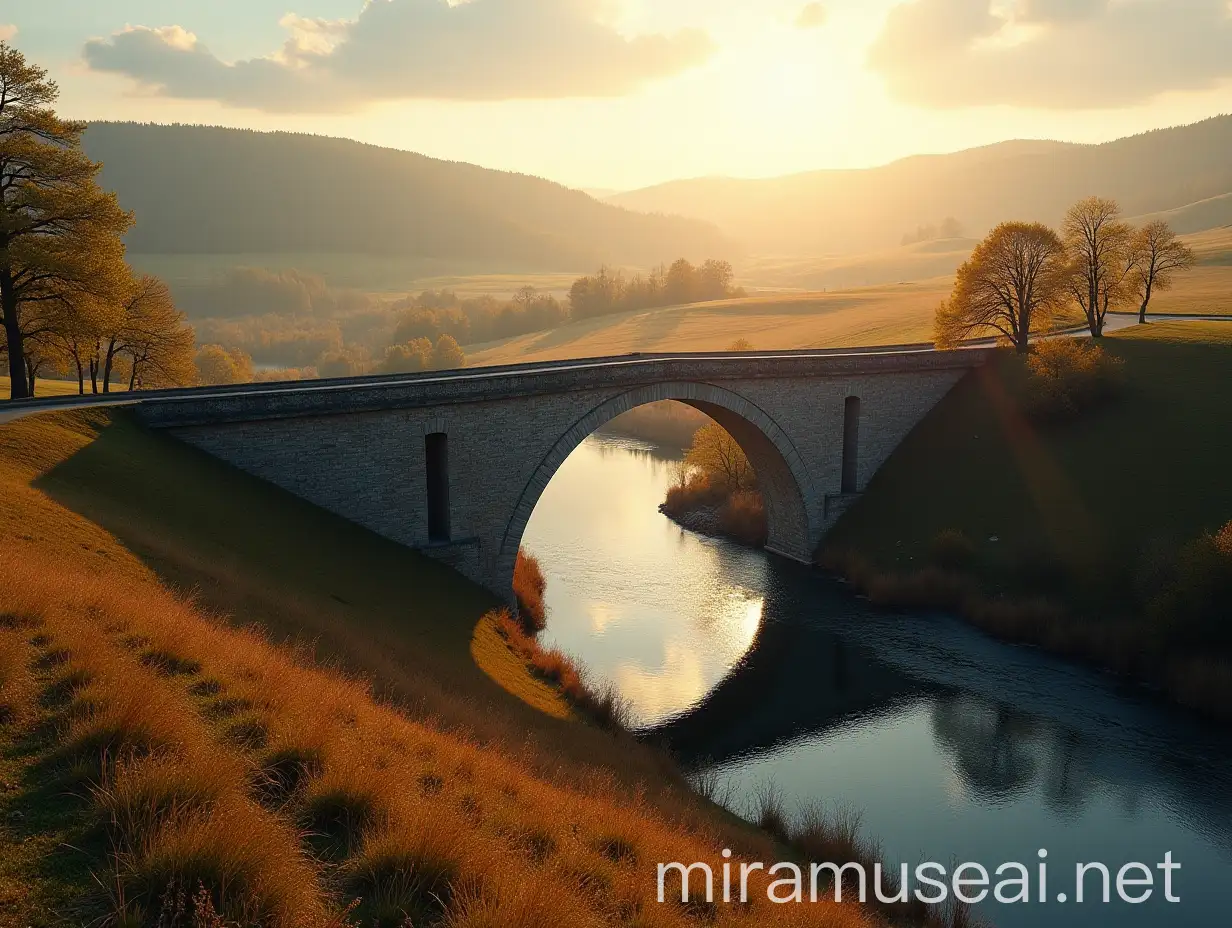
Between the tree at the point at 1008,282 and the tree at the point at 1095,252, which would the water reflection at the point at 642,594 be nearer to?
the tree at the point at 1008,282

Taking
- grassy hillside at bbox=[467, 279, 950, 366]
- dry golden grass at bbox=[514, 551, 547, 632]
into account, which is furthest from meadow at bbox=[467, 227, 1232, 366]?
dry golden grass at bbox=[514, 551, 547, 632]

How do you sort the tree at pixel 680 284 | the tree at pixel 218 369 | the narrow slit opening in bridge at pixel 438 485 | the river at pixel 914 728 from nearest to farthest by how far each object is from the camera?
the river at pixel 914 728, the narrow slit opening in bridge at pixel 438 485, the tree at pixel 218 369, the tree at pixel 680 284

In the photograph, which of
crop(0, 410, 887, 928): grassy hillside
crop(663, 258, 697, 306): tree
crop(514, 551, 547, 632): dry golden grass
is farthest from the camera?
crop(663, 258, 697, 306): tree

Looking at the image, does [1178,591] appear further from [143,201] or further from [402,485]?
[143,201]

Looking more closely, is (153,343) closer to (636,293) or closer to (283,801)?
(283,801)

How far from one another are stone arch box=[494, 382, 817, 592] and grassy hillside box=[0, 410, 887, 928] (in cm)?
1140

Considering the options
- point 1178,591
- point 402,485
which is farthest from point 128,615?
point 1178,591

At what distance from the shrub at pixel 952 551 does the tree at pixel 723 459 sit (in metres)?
13.3

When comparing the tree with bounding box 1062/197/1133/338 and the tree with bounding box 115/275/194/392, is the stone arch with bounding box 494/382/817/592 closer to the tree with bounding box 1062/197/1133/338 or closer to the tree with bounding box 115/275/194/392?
the tree with bounding box 115/275/194/392

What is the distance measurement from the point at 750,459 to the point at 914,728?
19232 mm

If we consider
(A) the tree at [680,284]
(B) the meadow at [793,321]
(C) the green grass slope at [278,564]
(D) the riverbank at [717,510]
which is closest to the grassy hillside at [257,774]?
(C) the green grass slope at [278,564]

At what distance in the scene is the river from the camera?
19.8 meters

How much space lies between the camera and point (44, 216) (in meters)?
28.0

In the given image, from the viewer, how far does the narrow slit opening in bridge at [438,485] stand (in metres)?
30.1
